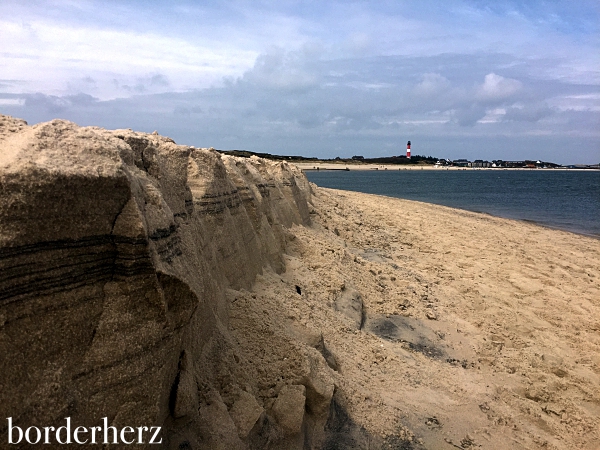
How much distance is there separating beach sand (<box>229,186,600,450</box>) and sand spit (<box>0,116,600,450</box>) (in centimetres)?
3

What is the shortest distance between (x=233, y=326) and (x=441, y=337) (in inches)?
148

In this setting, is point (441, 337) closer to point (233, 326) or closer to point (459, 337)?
point (459, 337)

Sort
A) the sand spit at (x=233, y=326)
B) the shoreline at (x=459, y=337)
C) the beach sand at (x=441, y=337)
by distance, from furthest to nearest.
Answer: the shoreline at (x=459, y=337) < the beach sand at (x=441, y=337) < the sand spit at (x=233, y=326)

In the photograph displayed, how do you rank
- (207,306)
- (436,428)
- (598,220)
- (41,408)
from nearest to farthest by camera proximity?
(41,408), (207,306), (436,428), (598,220)

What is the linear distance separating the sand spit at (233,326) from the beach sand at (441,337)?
0.03m

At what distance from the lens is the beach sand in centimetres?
416

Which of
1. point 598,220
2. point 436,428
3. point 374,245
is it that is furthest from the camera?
point 598,220

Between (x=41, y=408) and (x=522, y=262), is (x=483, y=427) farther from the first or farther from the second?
(x=522, y=262)

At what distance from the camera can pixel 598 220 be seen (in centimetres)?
2409

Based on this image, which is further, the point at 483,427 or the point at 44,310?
the point at 483,427

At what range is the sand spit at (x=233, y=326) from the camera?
6.58 feet

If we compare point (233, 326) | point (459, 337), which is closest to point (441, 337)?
point (459, 337)

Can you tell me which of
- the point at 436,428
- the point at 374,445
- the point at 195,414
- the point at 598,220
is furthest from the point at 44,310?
the point at 598,220

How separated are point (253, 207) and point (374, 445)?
11.2 feet
